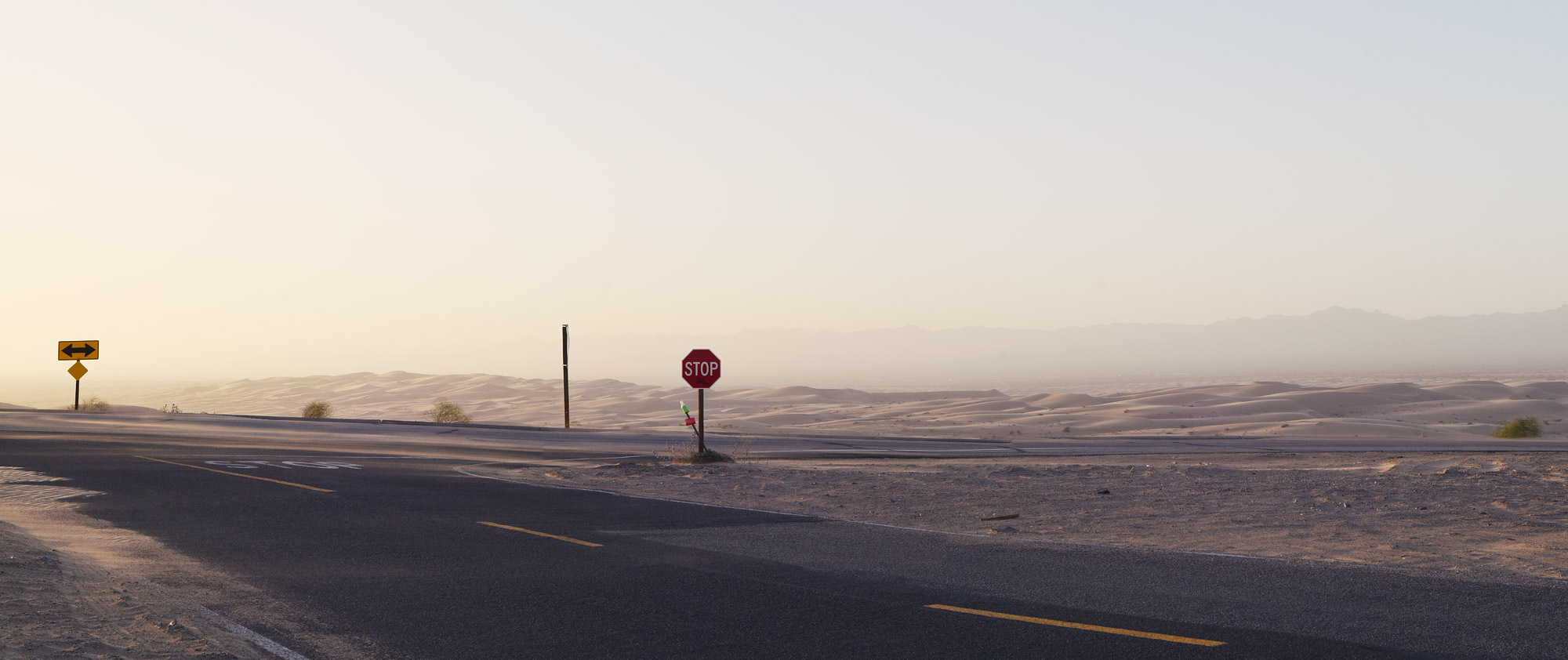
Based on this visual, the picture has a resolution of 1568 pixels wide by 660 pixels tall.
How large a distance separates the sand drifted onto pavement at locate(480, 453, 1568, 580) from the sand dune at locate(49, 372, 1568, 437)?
317 inches

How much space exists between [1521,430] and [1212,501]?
25930 mm

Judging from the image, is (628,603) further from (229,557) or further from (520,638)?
(229,557)

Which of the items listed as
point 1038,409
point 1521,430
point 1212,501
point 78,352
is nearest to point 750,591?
point 1212,501

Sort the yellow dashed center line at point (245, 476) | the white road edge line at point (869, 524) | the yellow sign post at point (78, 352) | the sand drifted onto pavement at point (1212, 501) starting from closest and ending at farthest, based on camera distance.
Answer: the white road edge line at point (869, 524) → the sand drifted onto pavement at point (1212, 501) → the yellow dashed center line at point (245, 476) → the yellow sign post at point (78, 352)

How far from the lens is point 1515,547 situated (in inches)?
421

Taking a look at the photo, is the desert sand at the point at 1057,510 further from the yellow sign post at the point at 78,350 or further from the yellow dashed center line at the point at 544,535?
the yellow sign post at the point at 78,350

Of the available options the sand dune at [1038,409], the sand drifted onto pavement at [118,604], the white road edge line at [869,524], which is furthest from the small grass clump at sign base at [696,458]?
the sand drifted onto pavement at [118,604]

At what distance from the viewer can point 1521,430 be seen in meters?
34.2

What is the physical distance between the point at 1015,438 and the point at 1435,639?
29695 mm

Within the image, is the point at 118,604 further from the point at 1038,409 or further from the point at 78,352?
the point at 1038,409

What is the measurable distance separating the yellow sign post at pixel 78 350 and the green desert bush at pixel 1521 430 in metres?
53.9

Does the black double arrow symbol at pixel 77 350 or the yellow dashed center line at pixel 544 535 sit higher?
the black double arrow symbol at pixel 77 350

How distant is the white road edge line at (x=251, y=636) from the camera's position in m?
6.76

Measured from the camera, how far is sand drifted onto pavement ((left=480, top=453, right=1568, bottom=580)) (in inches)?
434
